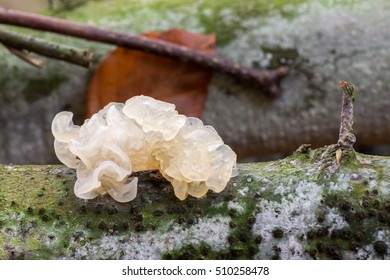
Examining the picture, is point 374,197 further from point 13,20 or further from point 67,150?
point 13,20

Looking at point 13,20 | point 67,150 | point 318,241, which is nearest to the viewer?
point 318,241

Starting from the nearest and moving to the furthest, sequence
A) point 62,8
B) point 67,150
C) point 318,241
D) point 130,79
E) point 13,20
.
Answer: point 318,241 < point 67,150 < point 13,20 < point 130,79 < point 62,8

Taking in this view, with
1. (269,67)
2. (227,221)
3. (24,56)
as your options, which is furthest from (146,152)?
(269,67)

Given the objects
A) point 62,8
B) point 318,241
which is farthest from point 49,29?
point 318,241

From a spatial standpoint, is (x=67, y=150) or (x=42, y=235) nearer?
(x=42, y=235)

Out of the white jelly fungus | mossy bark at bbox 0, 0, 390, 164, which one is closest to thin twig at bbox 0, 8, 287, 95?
mossy bark at bbox 0, 0, 390, 164

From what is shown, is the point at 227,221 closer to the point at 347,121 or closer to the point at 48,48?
the point at 347,121

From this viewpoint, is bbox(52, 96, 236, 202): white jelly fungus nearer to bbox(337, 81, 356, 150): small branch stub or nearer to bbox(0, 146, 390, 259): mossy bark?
bbox(0, 146, 390, 259): mossy bark
